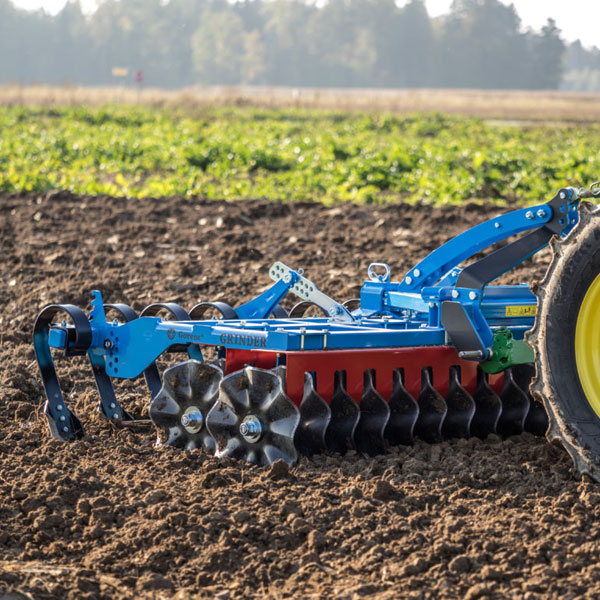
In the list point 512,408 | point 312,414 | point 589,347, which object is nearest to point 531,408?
point 512,408

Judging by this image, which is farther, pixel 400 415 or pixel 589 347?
pixel 400 415

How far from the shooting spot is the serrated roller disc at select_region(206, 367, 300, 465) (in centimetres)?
389

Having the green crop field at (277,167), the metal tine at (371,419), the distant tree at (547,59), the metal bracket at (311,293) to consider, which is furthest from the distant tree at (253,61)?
the metal tine at (371,419)

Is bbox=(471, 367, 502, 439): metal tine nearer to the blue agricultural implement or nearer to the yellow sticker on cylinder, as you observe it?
the blue agricultural implement

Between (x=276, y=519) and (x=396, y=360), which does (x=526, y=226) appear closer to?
(x=396, y=360)

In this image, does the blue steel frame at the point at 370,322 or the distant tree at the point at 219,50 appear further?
the distant tree at the point at 219,50

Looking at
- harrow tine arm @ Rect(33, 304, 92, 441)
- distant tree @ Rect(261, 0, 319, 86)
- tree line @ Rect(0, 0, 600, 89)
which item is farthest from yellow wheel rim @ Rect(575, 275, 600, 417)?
distant tree @ Rect(261, 0, 319, 86)

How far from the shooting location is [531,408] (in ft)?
14.4

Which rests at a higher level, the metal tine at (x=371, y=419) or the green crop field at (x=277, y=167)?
the green crop field at (x=277, y=167)

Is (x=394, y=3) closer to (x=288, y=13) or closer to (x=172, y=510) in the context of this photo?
(x=288, y=13)

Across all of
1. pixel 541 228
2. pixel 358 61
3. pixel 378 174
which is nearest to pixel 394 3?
pixel 358 61

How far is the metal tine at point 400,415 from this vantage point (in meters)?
4.14

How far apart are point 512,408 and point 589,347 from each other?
2.74ft

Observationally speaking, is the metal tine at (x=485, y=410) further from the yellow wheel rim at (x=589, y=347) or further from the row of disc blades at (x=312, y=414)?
the yellow wheel rim at (x=589, y=347)
